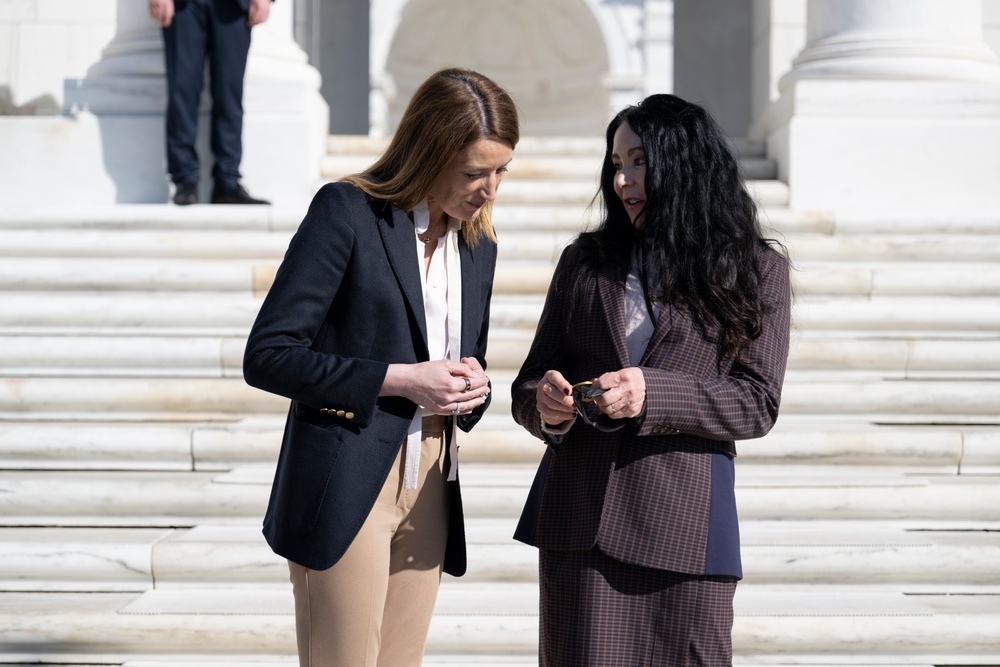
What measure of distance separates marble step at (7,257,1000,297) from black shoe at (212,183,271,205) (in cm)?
85

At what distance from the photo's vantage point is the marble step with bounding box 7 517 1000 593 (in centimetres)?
386

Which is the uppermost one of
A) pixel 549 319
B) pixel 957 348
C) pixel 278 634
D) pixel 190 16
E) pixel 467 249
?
pixel 190 16

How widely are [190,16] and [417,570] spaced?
5.22 m

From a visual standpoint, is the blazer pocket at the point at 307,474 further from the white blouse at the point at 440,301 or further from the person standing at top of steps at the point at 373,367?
the white blouse at the point at 440,301

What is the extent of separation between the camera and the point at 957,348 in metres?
5.13

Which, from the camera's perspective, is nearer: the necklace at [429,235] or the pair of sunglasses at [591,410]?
the pair of sunglasses at [591,410]

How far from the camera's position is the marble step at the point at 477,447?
448 centimetres

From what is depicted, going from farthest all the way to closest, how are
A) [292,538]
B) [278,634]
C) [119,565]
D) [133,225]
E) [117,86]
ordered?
[117,86], [133,225], [119,565], [278,634], [292,538]

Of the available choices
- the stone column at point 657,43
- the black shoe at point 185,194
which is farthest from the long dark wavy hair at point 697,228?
the stone column at point 657,43

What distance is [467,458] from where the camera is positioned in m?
4.52

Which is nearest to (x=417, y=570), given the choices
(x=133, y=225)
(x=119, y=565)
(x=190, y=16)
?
(x=119, y=565)

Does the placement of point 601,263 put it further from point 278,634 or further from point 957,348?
point 957,348

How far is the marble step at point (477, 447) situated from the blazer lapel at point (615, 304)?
2.27m

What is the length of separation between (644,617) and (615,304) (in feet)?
2.10
